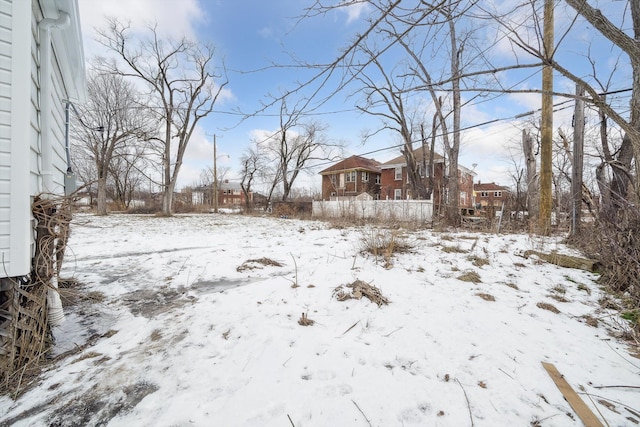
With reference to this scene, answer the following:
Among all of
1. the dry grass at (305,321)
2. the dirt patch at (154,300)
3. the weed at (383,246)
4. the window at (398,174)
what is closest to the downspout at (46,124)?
the dirt patch at (154,300)

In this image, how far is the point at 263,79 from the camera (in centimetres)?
250

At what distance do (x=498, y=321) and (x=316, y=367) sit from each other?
66.2 inches

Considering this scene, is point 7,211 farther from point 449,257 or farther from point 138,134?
point 138,134

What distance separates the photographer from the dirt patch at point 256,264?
3.90m

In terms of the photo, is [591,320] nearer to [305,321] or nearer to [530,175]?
[305,321]

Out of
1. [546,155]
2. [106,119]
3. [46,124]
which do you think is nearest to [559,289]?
[546,155]

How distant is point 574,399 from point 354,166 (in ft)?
87.3

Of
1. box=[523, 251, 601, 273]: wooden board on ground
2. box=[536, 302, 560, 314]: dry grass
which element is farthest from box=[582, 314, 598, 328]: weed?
box=[523, 251, 601, 273]: wooden board on ground

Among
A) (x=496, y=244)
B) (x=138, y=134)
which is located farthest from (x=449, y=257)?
(x=138, y=134)

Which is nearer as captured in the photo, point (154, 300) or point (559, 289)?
point (154, 300)

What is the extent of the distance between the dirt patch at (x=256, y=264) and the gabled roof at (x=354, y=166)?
23573mm

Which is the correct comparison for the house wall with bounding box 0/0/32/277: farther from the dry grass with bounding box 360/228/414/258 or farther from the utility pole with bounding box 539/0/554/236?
the utility pole with bounding box 539/0/554/236

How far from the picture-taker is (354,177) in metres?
27.5

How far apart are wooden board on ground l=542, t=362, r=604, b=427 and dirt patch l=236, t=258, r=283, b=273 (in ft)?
10.5
